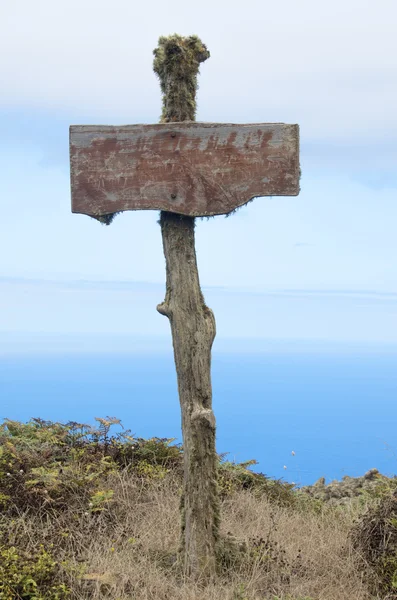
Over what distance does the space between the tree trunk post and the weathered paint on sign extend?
28 centimetres

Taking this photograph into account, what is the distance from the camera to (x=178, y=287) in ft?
21.7

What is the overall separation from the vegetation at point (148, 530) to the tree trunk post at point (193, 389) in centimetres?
32

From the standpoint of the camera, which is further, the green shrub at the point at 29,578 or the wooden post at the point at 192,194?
the wooden post at the point at 192,194

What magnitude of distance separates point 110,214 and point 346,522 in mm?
4807

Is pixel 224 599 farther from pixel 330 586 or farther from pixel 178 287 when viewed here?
pixel 178 287

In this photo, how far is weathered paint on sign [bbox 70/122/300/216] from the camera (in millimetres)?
6488

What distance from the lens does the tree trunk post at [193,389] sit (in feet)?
21.3

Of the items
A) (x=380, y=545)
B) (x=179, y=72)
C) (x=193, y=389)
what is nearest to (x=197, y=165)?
(x=179, y=72)

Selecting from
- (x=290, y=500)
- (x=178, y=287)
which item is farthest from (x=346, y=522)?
(x=178, y=287)

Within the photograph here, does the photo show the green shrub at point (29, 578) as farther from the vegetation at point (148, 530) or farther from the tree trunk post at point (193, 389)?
the tree trunk post at point (193, 389)

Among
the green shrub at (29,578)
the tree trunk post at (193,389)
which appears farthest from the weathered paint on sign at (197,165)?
the green shrub at (29,578)

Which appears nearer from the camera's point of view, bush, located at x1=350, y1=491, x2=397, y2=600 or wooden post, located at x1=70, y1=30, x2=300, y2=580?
wooden post, located at x1=70, y1=30, x2=300, y2=580

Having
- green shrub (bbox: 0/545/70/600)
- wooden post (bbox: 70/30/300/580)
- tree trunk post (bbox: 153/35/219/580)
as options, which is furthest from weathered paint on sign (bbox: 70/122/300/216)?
green shrub (bbox: 0/545/70/600)

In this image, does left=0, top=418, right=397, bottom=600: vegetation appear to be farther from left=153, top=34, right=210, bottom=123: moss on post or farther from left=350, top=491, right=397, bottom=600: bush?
left=153, top=34, right=210, bottom=123: moss on post
